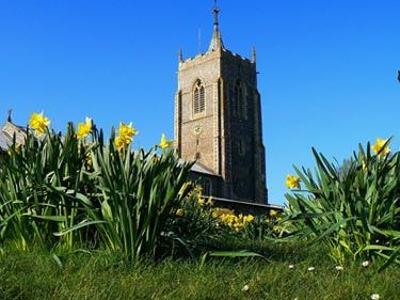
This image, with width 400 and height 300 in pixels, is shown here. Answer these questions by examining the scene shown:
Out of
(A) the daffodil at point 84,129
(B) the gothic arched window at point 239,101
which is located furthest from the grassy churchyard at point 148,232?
(B) the gothic arched window at point 239,101

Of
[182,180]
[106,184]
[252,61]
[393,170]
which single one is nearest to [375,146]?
[393,170]

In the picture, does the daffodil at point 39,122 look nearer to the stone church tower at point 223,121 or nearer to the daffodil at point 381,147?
the daffodil at point 381,147

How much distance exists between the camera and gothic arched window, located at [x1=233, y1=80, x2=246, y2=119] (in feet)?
178

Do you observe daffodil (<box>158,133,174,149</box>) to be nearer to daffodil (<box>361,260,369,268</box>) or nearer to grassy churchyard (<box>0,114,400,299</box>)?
grassy churchyard (<box>0,114,400,299</box>)

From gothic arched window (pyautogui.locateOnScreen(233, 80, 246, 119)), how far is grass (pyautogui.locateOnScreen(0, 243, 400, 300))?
51032 mm

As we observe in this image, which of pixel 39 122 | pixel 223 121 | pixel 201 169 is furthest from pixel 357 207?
pixel 223 121

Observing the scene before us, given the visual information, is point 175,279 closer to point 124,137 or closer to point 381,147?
point 124,137

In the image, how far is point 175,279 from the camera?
9.04ft

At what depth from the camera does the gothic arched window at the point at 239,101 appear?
178ft

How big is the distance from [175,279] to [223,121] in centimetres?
4931

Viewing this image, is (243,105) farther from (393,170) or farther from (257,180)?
(393,170)

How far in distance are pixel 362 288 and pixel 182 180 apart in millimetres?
1228

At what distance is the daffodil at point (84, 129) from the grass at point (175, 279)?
3.09 ft

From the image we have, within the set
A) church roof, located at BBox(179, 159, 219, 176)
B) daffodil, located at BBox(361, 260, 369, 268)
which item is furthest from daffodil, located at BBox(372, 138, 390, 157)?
church roof, located at BBox(179, 159, 219, 176)
